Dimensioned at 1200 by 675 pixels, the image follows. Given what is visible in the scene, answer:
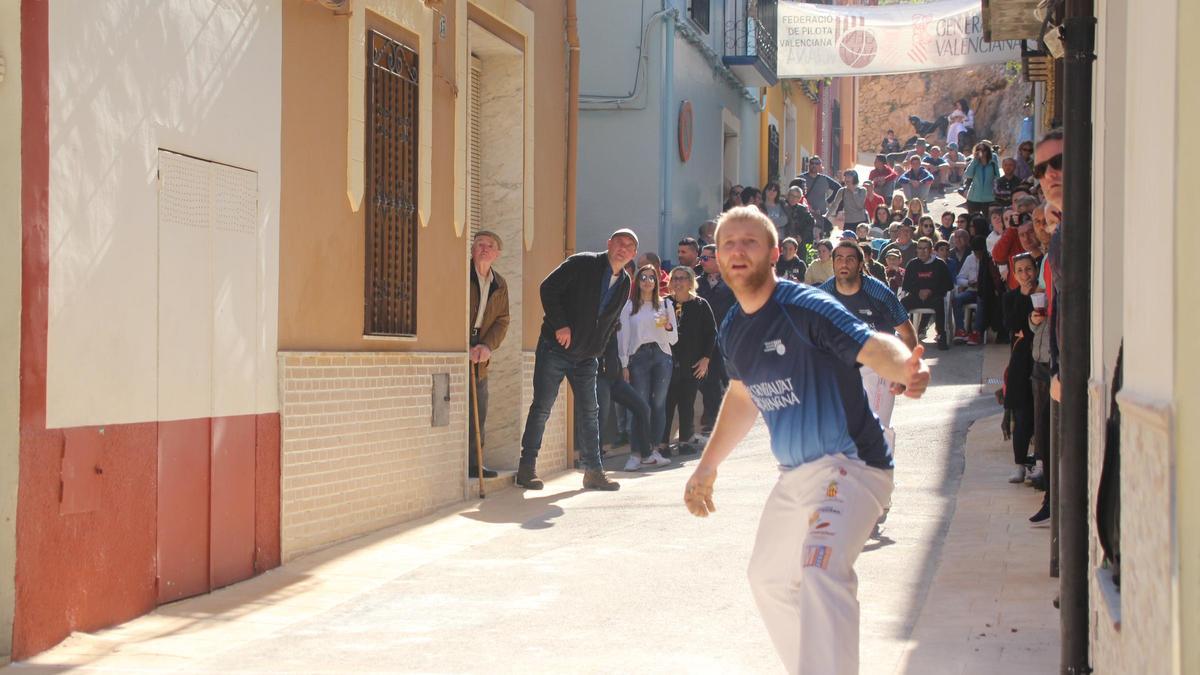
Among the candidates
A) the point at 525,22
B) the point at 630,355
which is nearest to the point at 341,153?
the point at 525,22

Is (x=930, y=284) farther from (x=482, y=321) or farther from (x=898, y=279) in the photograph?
(x=482, y=321)

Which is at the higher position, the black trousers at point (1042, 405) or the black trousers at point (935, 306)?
the black trousers at point (935, 306)

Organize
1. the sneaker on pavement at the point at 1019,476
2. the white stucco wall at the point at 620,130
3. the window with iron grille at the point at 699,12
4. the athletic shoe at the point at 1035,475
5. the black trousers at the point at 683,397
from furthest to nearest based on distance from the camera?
the window with iron grille at the point at 699,12, the white stucco wall at the point at 620,130, the black trousers at the point at 683,397, the sneaker on pavement at the point at 1019,476, the athletic shoe at the point at 1035,475

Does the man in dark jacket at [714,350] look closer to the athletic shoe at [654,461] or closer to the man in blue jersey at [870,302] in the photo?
the athletic shoe at [654,461]

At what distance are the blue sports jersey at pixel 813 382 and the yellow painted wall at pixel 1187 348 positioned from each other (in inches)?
83.4

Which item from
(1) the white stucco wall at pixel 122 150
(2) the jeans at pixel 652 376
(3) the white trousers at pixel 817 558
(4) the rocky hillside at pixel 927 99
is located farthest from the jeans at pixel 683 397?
(4) the rocky hillside at pixel 927 99

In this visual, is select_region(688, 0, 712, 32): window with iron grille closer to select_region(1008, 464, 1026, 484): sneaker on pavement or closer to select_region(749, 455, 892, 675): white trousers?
select_region(1008, 464, 1026, 484): sneaker on pavement

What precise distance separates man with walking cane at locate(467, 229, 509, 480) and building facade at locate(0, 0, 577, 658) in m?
0.21

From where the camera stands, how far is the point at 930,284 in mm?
20281

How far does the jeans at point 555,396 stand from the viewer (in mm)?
12781

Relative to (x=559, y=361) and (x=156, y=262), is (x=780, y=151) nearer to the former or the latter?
(x=559, y=361)

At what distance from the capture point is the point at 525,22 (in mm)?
13883

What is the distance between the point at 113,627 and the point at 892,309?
4.83 metres

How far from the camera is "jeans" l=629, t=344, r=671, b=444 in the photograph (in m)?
15.0
